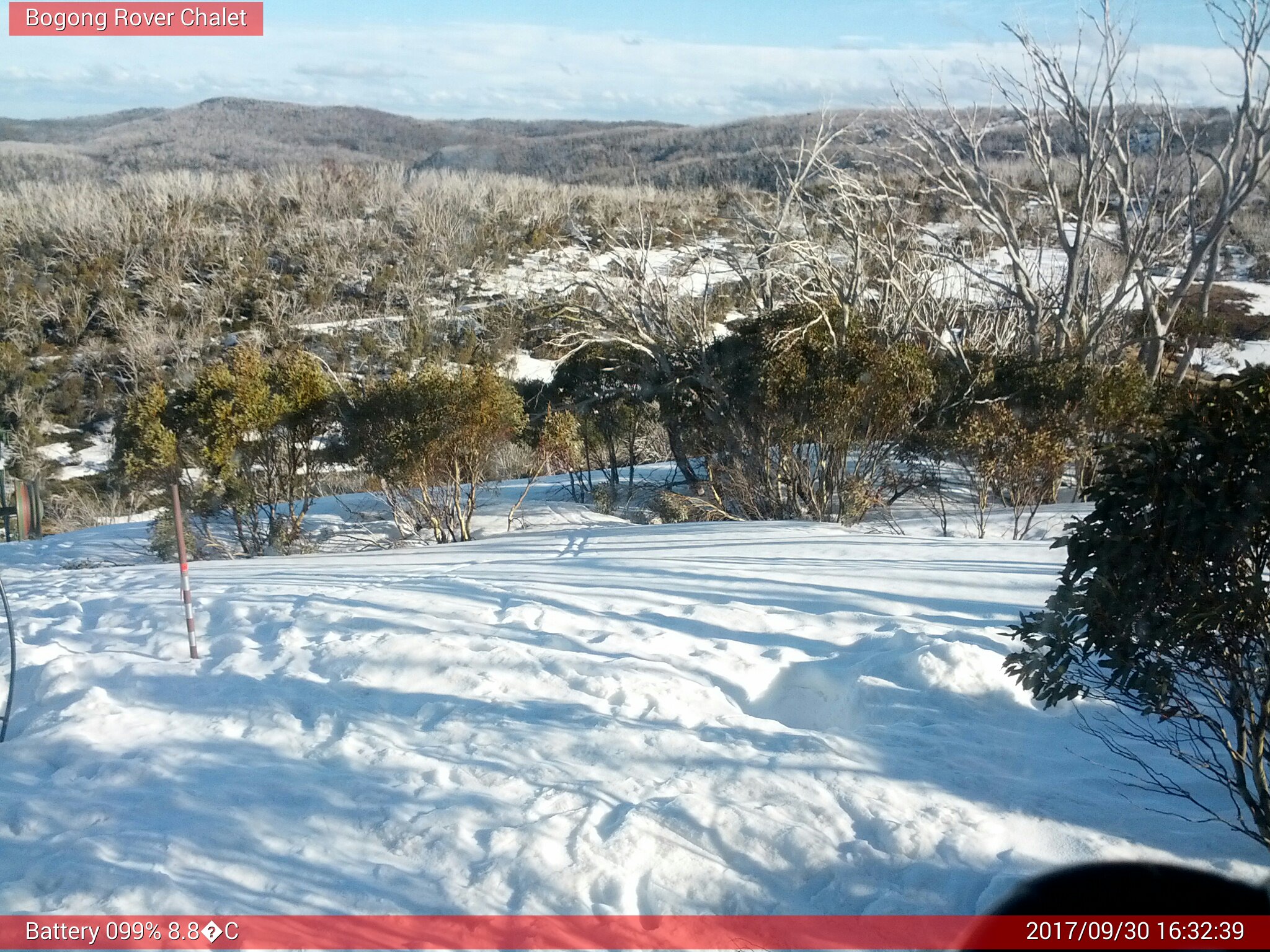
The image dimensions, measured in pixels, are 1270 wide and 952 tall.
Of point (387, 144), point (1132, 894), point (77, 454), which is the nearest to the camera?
point (1132, 894)

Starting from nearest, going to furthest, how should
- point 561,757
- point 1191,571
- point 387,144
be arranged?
point 1191,571, point 561,757, point 387,144

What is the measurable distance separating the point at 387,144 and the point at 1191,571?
78.3 m

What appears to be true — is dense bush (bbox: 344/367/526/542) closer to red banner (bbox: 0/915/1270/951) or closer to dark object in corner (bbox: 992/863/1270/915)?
red banner (bbox: 0/915/1270/951)

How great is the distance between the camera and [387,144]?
74.1 m

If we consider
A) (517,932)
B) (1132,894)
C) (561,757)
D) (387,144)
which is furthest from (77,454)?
(387,144)

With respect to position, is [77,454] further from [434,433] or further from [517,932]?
[517,932]

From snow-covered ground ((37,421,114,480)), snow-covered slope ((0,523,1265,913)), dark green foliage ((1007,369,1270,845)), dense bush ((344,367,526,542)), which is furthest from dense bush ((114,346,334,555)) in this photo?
snow-covered ground ((37,421,114,480))

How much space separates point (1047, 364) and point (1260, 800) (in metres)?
9.96

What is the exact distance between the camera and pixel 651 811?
3.84 m

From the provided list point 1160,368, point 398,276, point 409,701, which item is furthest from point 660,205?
point 409,701

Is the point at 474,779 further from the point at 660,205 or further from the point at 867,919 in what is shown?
the point at 660,205

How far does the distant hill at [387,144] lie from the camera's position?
53.6m

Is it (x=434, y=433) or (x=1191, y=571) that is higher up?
(x=1191, y=571)

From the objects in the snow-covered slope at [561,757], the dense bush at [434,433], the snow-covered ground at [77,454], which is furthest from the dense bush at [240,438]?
the snow-covered ground at [77,454]
